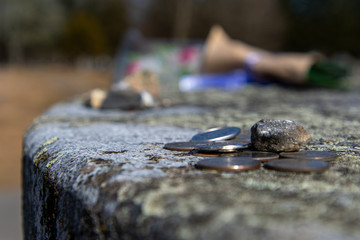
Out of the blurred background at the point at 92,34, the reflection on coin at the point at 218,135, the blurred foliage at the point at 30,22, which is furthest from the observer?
the blurred foliage at the point at 30,22

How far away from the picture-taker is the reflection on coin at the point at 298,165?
525 mm

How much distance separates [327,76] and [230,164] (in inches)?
92.6

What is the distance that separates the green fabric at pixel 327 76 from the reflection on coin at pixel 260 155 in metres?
2.18

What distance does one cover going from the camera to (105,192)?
478 mm

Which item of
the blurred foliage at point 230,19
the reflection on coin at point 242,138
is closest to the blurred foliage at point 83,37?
the blurred foliage at point 230,19

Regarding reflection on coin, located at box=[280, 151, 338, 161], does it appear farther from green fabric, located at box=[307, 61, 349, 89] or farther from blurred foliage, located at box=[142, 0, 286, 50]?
blurred foliage, located at box=[142, 0, 286, 50]

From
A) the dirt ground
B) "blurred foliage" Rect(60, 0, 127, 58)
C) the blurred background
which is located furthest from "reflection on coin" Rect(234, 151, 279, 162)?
"blurred foliage" Rect(60, 0, 127, 58)

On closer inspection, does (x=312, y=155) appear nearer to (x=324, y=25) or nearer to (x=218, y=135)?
(x=218, y=135)

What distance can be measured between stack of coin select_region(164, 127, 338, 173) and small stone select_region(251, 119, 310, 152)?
0.06ft

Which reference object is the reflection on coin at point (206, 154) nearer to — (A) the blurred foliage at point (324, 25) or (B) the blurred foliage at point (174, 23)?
(B) the blurred foliage at point (174, 23)

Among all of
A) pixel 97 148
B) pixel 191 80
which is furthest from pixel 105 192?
pixel 191 80

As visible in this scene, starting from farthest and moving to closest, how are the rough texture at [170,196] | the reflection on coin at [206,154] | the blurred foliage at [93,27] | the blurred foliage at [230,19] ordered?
1. the blurred foliage at [93,27]
2. the blurred foliage at [230,19]
3. the reflection on coin at [206,154]
4. the rough texture at [170,196]

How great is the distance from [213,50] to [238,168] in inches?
108

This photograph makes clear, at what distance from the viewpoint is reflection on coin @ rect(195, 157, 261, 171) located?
533mm
